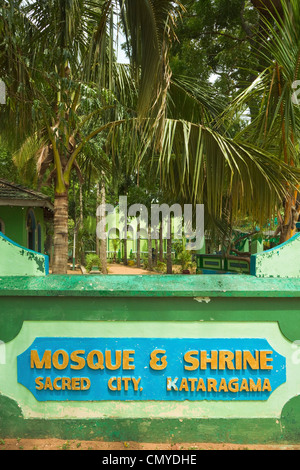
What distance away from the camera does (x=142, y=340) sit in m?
3.25

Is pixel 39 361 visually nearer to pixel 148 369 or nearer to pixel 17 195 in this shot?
pixel 148 369

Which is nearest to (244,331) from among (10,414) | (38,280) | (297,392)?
(297,392)

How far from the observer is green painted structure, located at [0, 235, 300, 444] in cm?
320

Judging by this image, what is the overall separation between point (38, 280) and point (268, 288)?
6.38 ft

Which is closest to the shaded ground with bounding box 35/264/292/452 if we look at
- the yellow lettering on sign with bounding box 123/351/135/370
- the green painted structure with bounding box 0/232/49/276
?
the yellow lettering on sign with bounding box 123/351/135/370

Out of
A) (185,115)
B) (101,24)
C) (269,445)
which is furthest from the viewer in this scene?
(185,115)

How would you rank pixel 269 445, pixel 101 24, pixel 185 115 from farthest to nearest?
1. pixel 185 115
2. pixel 101 24
3. pixel 269 445

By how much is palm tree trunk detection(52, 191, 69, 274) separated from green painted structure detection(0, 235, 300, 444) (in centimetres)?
319

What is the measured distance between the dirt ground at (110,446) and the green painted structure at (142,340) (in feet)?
0.17

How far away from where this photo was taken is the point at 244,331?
10.6ft

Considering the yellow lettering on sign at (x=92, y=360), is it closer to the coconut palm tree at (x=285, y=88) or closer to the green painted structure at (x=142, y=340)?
the green painted structure at (x=142, y=340)

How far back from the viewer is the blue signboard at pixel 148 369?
325 cm

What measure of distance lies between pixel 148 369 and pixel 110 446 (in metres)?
0.69

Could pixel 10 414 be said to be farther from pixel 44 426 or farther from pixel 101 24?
pixel 101 24
